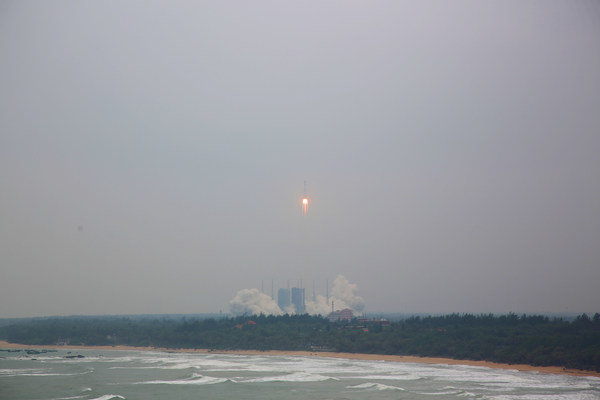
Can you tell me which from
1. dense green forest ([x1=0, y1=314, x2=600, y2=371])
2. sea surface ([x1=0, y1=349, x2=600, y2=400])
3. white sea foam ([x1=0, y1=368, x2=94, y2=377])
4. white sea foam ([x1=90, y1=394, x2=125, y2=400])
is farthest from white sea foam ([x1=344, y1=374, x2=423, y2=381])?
white sea foam ([x1=0, y1=368, x2=94, y2=377])

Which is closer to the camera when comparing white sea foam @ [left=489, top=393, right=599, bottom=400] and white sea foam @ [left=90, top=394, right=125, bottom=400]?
white sea foam @ [left=489, top=393, right=599, bottom=400]

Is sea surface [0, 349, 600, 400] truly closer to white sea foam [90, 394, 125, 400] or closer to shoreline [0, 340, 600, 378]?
white sea foam [90, 394, 125, 400]

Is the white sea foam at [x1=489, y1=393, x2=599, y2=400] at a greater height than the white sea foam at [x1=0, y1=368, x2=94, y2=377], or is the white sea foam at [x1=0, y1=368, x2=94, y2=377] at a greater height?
the white sea foam at [x1=0, y1=368, x2=94, y2=377]

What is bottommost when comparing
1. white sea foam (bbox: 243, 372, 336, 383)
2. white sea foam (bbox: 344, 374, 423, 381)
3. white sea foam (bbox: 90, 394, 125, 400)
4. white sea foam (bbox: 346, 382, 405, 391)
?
white sea foam (bbox: 346, 382, 405, 391)

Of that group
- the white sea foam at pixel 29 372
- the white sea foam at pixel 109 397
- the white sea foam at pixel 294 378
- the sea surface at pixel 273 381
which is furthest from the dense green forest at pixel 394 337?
the white sea foam at pixel 109 397

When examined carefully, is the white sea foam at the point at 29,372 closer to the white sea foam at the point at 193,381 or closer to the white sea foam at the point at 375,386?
the white sea foam at the point at 193,381

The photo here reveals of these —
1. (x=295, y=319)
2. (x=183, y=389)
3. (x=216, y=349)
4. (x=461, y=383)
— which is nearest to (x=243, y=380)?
(x=183, y=389)

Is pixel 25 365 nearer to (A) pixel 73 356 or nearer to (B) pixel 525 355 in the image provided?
(A) pixel 73 356

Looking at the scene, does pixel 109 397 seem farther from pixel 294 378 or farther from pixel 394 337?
pixel 394 337
